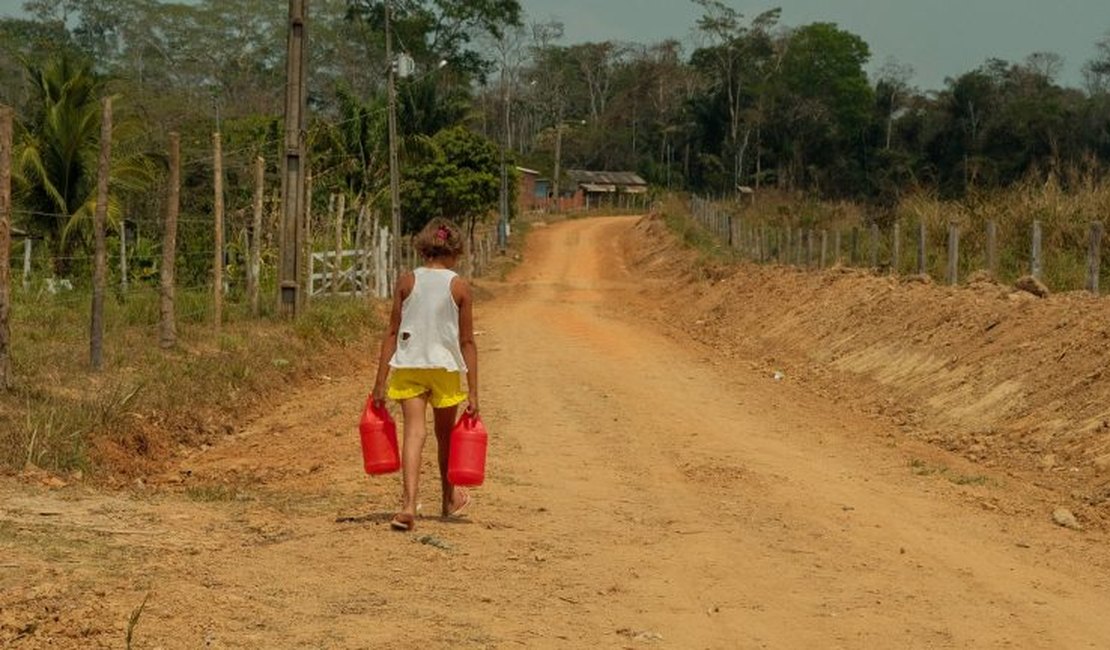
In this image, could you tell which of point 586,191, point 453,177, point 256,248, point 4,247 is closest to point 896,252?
point 256,248

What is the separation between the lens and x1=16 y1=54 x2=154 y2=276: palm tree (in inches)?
1020

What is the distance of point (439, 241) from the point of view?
289 inches

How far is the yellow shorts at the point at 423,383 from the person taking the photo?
7328 mm

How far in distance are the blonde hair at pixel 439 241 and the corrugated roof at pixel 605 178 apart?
86.5 m

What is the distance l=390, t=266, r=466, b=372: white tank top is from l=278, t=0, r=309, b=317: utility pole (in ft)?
42.8

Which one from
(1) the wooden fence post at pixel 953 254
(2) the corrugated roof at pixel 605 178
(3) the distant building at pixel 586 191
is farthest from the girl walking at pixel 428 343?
(2) the corrugated roof at pixel 605 178

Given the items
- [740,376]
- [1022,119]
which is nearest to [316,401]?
[740,376]

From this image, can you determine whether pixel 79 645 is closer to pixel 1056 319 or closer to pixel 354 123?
pixel 1056 319

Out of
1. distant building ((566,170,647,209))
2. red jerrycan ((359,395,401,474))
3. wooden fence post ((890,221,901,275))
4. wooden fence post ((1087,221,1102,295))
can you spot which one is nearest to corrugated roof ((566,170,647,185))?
distant building ((566,170,647,209))

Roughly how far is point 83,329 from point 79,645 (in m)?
11.2

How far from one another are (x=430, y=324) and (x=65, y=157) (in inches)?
871

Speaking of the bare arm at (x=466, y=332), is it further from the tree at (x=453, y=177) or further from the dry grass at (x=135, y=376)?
the tree at (x=453, y=177)

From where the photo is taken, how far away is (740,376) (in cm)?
1838

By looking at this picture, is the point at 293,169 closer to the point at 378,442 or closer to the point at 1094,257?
the point at 1094,257
